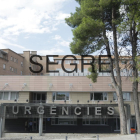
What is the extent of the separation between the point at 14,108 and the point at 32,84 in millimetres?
5015

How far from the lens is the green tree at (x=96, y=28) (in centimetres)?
1747

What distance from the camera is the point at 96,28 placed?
58.0 ft

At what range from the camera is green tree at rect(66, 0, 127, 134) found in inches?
688

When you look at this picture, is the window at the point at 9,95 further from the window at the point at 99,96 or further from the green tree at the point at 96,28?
the green tree at the point at 96,28

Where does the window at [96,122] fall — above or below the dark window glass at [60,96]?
below

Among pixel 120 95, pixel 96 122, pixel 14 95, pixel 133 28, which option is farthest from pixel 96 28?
pixel 14 95

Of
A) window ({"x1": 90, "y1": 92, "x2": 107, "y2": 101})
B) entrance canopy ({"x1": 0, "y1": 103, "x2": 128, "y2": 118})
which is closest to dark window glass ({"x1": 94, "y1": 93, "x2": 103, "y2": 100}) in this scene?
window ({"x1": 90, "y1": 92, "x2": 107, "y2": 101})

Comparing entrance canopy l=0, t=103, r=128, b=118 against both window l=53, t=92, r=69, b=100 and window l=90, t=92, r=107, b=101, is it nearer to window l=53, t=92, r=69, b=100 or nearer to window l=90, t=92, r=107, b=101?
window l=90, t=92, r=107, b=101

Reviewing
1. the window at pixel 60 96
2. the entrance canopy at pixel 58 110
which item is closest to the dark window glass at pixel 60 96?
the window at pixel 60 96

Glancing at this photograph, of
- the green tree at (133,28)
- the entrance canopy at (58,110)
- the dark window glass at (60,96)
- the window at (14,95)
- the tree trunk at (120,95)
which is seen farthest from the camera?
the window at (14,95)

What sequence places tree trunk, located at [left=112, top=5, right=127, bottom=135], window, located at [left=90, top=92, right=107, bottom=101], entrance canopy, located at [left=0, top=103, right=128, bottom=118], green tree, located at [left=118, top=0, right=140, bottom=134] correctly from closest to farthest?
green tree, located at [left=118, top=0, right=140, bottom=134], tree trunk, located at [left=112, top=5, right=127, bottom=135], entrance canopy, located at [left=0, top=103, right=128, bottom=118], window, located at [left=90, top=92, right=107, bottom=101]

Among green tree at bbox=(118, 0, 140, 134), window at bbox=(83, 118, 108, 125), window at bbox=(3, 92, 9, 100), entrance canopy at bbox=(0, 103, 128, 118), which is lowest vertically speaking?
window at bbox=(83, 118, 108, 125)

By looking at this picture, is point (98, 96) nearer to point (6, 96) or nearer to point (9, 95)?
point (9, 95)

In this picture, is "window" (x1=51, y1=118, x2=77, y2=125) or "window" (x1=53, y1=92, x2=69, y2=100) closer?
"window" (x1=53, y1=92, x2=69, y2=100)
